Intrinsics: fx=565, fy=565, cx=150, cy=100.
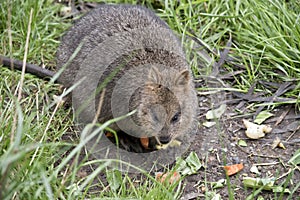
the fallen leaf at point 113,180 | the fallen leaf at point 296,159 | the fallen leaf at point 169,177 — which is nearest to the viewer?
the fallen leaf at point 169,177

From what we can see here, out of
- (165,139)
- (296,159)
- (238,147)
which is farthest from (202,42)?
(296,159)

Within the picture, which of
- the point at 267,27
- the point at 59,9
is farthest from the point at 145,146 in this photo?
the point at 59,9

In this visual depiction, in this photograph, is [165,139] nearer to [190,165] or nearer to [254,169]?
[190,165]

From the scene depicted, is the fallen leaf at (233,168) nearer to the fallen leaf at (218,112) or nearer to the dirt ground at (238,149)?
the dirt ground at (238,149)

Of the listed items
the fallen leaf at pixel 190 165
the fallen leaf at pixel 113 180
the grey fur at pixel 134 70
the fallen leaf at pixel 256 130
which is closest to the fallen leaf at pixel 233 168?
the fallen leaf at pixel 190 165

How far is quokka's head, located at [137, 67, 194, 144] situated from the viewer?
16.1 feet

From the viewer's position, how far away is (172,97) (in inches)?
195

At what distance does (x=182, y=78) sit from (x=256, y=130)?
3.13ft

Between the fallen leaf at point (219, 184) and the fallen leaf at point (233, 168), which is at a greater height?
the fallen leaf at point (233, 168)

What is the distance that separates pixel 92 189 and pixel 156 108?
0.89 m

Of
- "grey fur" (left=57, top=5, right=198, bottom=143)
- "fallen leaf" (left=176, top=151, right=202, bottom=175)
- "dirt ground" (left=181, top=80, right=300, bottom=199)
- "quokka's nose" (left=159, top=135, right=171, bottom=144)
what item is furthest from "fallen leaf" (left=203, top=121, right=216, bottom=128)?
"quokka's nose" (left=159, top=135, right=171, bottom=144)

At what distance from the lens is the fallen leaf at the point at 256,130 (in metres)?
5.41

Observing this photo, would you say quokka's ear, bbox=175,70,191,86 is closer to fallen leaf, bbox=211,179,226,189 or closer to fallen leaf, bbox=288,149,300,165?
fallen leaf, bbox=211,179,226,189

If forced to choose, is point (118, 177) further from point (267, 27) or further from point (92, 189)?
point (267, 27)
